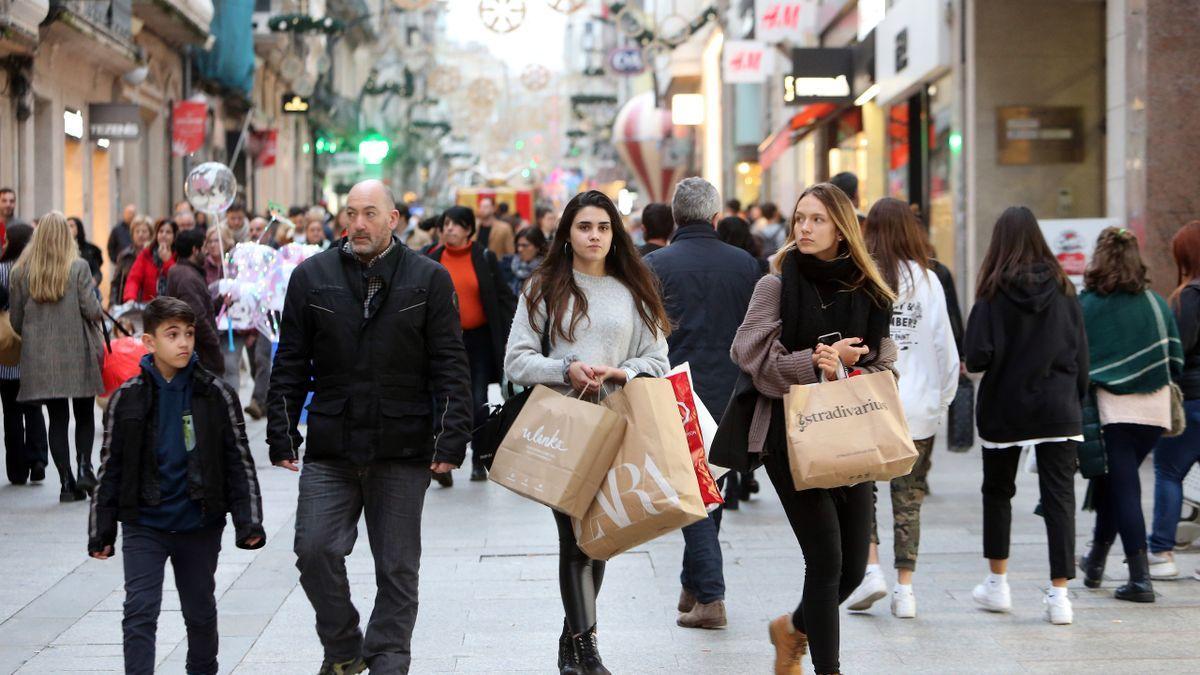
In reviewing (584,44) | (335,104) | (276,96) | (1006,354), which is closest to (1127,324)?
(1006,354)

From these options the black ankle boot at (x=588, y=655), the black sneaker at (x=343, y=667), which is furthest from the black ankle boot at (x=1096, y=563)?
the black sneaker at (x=343, y=667)

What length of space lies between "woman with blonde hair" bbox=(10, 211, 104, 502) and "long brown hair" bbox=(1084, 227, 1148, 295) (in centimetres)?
619

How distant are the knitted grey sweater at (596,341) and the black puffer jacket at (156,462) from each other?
979 millimetres

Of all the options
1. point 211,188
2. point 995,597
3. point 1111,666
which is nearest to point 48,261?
point 211,188

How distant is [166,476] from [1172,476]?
4871 mm

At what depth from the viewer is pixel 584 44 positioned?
122 meters

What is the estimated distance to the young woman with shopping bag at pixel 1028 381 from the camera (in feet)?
23.6

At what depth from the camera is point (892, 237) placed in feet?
24.1

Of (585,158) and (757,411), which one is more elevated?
(585,158)

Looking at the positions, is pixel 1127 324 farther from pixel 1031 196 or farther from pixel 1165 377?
pixel 1031 196

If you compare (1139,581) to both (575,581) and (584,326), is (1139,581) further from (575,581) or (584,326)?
(584,326)

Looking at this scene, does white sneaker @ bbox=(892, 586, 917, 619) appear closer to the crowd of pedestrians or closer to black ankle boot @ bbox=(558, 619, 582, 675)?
the crowd of pedestrians

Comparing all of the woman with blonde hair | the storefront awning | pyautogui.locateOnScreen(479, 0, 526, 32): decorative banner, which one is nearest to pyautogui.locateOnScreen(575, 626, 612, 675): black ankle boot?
the woman with blonde hair

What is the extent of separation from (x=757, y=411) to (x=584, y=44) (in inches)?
4663
